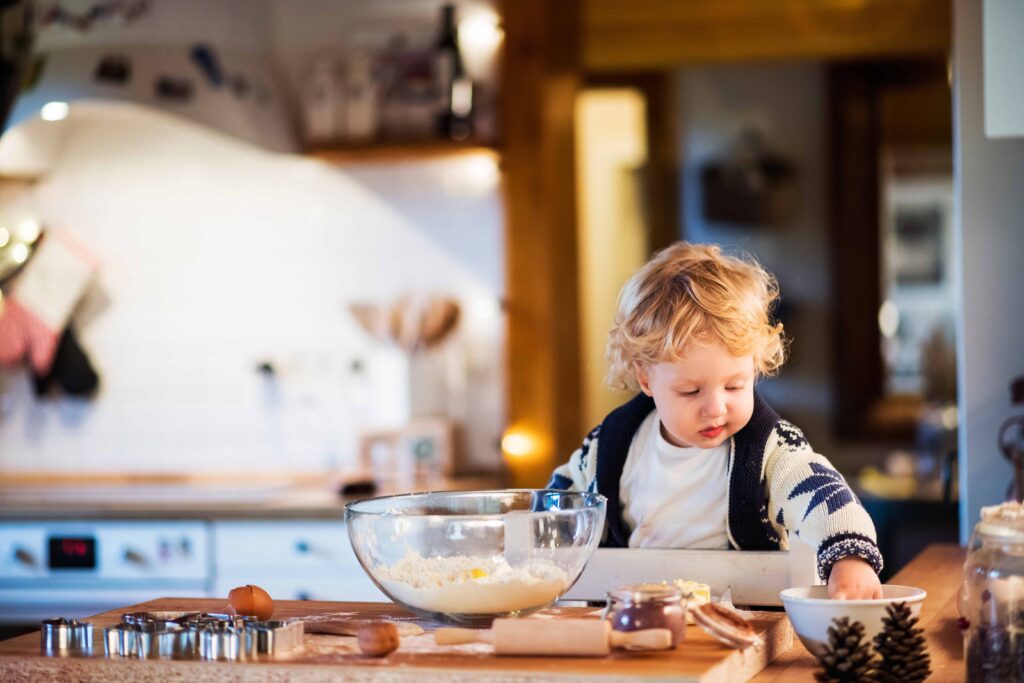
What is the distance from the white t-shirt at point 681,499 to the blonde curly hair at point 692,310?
0.12 meters

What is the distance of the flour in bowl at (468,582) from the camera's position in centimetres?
135

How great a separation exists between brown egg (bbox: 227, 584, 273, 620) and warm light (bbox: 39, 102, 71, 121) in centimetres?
262

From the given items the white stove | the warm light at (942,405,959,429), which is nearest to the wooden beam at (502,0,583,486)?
the white stove

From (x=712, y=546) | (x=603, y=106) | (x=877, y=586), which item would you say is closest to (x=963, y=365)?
(x=712, y=546)

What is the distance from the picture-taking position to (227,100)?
3732 millimetres

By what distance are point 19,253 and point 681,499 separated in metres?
2.87

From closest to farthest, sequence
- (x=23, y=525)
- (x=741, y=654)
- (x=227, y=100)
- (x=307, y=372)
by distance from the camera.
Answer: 1. (x=741, y=654)
2. (x=23, y=525)
3. (x=227, y=100)
4. (x=307, y=372)

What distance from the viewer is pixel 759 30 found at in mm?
5512

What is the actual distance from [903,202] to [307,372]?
2904 millimetres

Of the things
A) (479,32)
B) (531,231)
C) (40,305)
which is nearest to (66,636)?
(531,231)

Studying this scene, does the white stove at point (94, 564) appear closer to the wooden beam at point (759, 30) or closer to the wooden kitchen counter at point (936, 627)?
the wooden kitchen counter at point (936, 627)

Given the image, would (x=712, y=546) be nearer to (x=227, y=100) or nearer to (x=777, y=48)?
(x=227, y=100)

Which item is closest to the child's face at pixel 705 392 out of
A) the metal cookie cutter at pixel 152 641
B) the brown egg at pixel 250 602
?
the brown egg at pixel 250 602

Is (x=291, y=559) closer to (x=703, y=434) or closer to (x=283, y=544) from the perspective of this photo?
(x=283, y=544)
